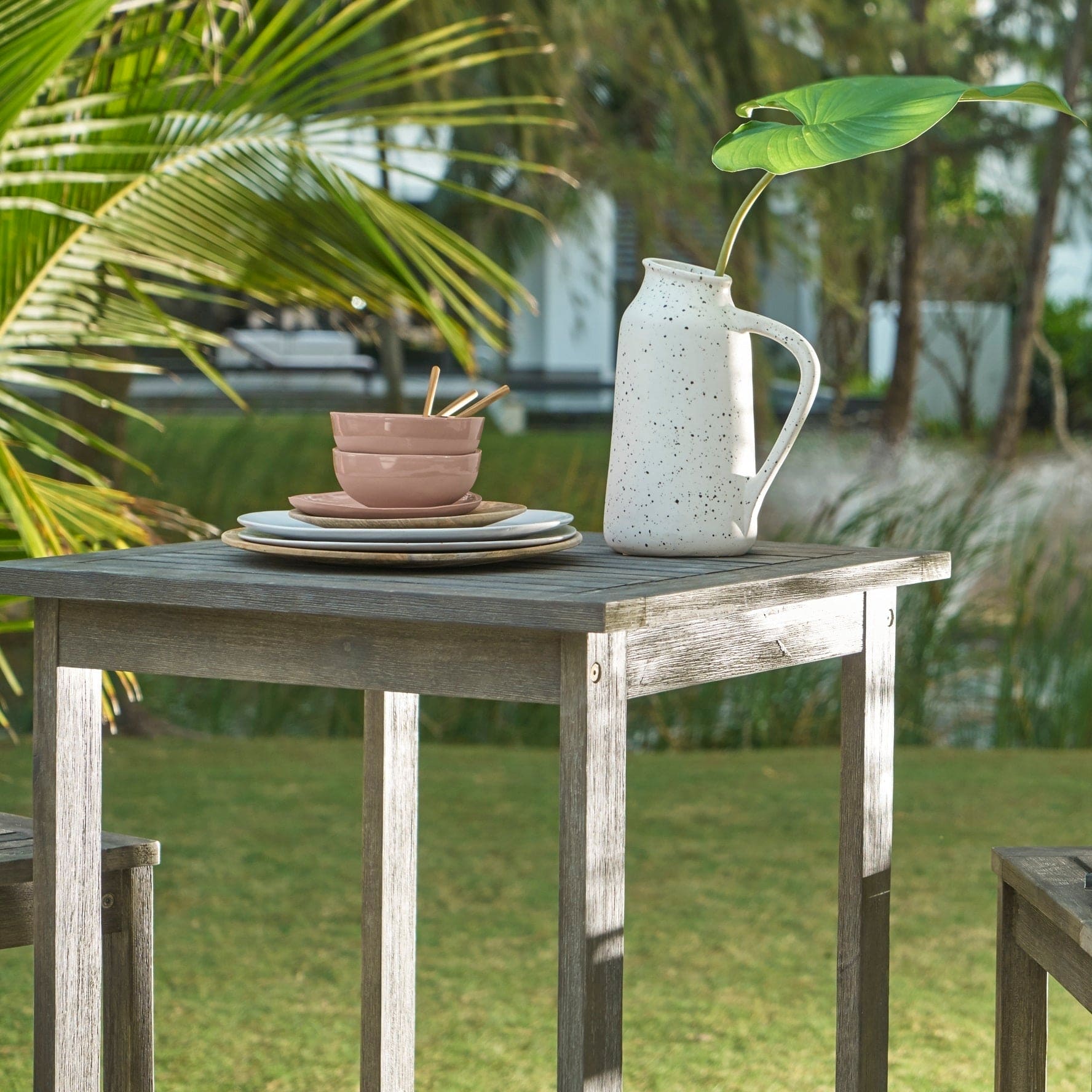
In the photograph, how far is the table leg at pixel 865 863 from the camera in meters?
1.42

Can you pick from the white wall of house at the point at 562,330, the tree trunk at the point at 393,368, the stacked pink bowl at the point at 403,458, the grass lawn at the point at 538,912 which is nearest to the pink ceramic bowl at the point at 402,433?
the stacked pink bowl at the point at 403,458

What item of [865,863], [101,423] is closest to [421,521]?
[865,863]

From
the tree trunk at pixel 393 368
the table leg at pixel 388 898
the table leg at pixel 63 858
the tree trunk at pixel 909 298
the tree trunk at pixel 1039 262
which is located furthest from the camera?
the tree trunk at pixel 909 298

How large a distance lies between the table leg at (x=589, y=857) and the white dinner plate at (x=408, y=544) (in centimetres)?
17

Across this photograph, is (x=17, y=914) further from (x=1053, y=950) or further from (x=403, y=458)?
(x=1053, y=950)

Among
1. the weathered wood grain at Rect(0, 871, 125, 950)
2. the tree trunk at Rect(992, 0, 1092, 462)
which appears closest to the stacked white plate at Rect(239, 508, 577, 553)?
the weathered wood grain at Rect(0, 871, 125, 950)

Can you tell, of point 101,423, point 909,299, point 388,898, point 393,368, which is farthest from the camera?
point 909,299

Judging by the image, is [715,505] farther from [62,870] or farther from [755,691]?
[755,691]

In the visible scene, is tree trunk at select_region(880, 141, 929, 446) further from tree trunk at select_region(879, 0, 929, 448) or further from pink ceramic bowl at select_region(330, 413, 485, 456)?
pink ceramic bowl at select_region(330, 413, 485, 456)

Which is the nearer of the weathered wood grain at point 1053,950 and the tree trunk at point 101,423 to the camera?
the weathered wood grain at point 1053,950

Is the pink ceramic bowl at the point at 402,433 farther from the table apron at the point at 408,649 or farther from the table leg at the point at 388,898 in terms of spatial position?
the table leg at the point at 388,898

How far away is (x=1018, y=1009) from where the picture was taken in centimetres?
143

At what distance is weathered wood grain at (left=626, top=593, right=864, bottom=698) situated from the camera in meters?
1.16

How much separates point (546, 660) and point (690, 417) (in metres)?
0.30
